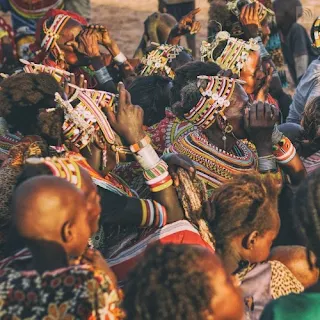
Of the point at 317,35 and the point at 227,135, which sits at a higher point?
the point at 227,135

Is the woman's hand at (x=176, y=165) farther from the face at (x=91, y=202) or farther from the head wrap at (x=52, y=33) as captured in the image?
the head wrap at (x=52, y=33)

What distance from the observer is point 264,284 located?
337 cm

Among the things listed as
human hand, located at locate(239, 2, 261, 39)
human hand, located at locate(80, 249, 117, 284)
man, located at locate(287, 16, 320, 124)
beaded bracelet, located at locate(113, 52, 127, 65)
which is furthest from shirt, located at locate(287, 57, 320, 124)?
human hand, located at locate(80, 249, 117, 284)

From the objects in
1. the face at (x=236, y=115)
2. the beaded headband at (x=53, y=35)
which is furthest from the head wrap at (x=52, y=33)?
the face at (x=236, y=115)

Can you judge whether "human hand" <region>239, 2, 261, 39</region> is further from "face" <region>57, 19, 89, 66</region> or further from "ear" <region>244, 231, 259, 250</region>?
"ear" <region>244, 231, 259, 250</region>

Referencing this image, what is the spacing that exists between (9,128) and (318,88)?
2364mm

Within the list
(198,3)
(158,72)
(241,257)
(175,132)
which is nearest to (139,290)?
(241,257)

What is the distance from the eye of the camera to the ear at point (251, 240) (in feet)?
11.4

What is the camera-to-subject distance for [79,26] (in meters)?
6.27

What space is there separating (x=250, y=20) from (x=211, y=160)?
2.62 m

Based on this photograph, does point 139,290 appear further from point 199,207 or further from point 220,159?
point 220,159

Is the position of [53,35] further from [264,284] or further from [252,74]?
[264,284]

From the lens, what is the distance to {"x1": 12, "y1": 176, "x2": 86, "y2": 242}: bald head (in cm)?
301

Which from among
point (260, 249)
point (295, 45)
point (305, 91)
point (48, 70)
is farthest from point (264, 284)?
point (295, 45)
